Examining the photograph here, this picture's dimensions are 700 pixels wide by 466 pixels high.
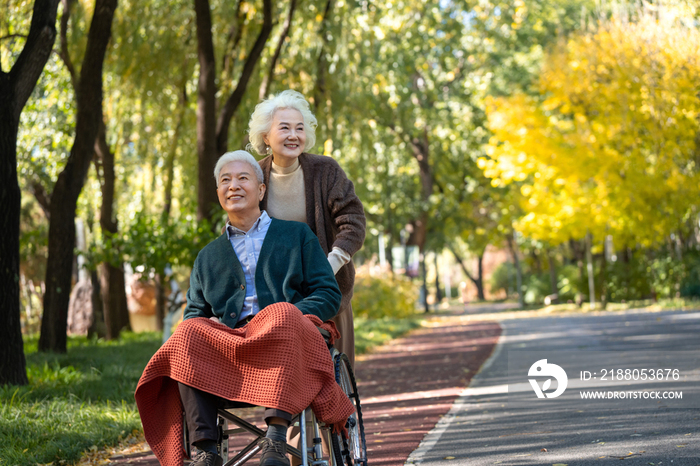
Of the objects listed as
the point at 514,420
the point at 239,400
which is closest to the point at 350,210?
the point at 239,400

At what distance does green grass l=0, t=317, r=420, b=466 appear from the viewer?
5172 millimetres

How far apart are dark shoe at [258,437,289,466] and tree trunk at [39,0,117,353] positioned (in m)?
7.27

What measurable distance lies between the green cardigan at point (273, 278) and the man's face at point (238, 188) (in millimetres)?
149

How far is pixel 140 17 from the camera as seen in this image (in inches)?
475

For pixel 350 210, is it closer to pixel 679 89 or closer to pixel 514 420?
pixel 514 420

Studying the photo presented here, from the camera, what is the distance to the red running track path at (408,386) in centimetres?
544

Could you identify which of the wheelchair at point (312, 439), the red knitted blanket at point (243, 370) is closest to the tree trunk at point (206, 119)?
the wheelchair at point (312, 439)

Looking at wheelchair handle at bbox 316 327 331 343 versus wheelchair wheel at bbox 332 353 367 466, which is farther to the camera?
wheelchair wheel at bbox 332 353 367 466

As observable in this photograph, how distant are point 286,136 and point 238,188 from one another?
463 millimetres

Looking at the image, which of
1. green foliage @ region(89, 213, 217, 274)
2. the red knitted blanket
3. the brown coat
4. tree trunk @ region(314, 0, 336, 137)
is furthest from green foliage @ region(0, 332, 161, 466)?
tree trunk @ region(314, 0, 336, 137)

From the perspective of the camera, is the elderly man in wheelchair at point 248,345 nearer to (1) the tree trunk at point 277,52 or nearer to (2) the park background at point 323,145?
(2) the park background at point 323,145

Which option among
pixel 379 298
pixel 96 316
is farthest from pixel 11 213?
pixel 379 298

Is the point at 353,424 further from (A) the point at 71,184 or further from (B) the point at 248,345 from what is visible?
(A) the point at 71,184

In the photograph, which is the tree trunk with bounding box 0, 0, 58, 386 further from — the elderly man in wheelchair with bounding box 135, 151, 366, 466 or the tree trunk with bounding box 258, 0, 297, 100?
the tree trunk with bounding box 258, 0, 297, 100
